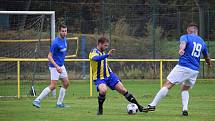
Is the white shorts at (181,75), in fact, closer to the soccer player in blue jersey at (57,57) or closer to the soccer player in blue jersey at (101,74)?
the soccer player in blue jersey at (101,74)

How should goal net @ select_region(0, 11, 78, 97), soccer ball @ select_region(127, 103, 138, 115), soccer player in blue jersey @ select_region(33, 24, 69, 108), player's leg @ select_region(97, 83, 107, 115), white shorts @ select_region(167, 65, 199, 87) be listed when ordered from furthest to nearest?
goal net @ select_region(0, 11, 78, 97)
soccer player in blue jersey @ select_region(33, 24, 69, 108)
soccer ball @ select_region(127, 103, 138, 115)
player's leg @ select_region(97, 83, 107, 115)
white shorts @ select_region(167, 65, 199, 87)

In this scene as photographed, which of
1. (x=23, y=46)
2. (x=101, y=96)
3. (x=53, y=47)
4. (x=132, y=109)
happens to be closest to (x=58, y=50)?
(x=53, y=47)

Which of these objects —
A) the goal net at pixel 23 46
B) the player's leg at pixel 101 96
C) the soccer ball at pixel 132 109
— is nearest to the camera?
the player's leg at pixel 101 96

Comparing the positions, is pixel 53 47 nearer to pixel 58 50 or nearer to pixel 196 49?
pixel 58 50

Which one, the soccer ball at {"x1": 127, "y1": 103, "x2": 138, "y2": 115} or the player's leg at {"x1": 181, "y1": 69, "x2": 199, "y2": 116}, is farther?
the soccer ball at {"x1": 127, "y1": 103, "x2": 138, "y2": 115}

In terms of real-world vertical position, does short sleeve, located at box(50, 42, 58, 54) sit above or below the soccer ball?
above

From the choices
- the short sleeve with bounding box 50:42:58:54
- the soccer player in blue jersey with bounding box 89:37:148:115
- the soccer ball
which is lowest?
the soccer ball

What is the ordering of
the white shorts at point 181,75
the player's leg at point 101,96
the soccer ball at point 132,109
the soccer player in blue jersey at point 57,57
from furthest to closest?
the soccer player in blue jersey at point 57,57 < the soccer ball at point 132,109 < the player's leg at point 101,96 < the white shorts at point 181,75

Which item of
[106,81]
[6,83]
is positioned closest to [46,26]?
[6,83]

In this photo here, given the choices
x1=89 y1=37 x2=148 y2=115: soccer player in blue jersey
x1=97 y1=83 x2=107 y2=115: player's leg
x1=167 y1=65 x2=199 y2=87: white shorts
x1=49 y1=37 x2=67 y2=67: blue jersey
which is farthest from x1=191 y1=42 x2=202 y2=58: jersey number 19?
x1=49 y1=37 x2=67 y2=67: blue jersey

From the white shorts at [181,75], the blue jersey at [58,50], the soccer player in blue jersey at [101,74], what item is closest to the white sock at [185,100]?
the white shorts at [181,75]

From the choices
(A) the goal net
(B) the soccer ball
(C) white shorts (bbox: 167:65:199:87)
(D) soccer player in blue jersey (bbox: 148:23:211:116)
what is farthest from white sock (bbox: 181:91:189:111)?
(A) the goal net

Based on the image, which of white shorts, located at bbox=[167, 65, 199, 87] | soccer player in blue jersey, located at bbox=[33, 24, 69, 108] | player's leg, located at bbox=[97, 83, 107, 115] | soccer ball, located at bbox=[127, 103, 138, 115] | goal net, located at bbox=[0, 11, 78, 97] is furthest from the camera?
goal net, located at bbox=[0, 11, 78, 97]

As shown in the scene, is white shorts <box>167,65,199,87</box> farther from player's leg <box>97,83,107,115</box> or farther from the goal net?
the goal net
